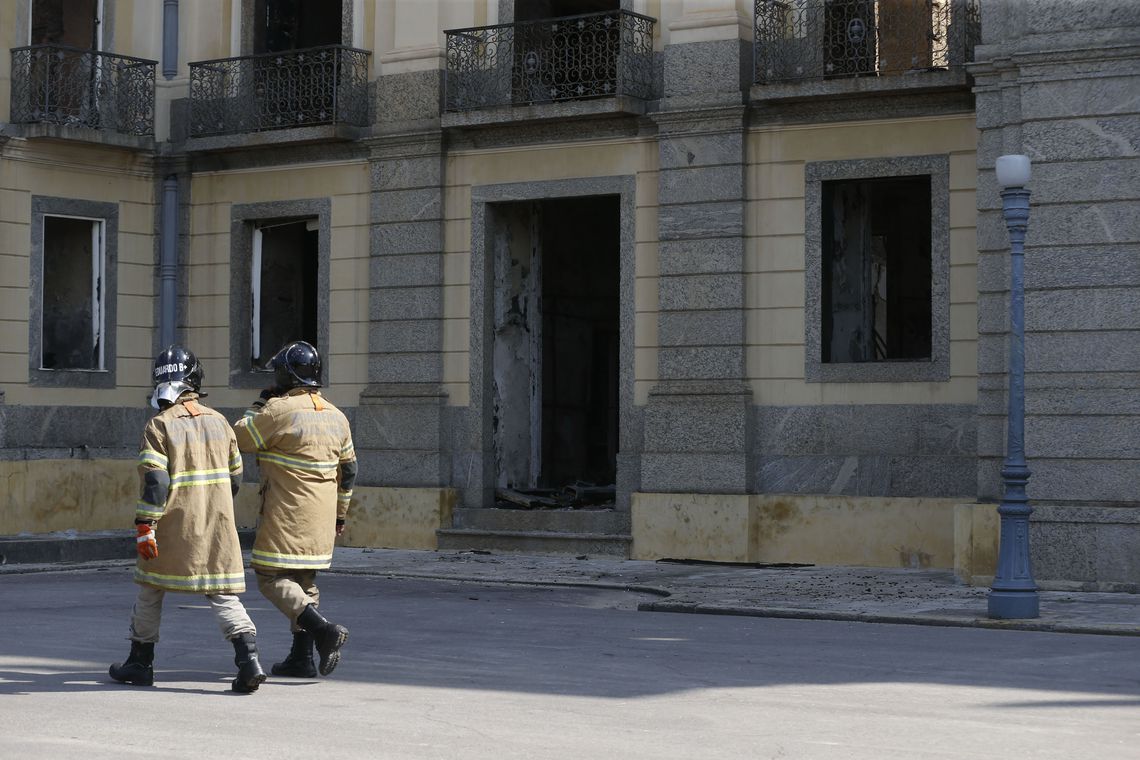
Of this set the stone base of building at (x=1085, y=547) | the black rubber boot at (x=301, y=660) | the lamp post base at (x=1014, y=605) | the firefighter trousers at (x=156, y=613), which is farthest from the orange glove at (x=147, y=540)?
the stone base of building at (x=1085, y=547)

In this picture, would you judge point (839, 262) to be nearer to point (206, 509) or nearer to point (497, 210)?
point (497, 210)

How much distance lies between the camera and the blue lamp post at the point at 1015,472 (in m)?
14.1

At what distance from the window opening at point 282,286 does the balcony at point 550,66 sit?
322 centimetres

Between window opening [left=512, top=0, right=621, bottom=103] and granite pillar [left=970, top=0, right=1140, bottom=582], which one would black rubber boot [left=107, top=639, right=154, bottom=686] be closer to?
granite pillar [left=970, top=0, right=1140, bottom=582]

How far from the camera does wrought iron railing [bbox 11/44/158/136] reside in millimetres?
22703

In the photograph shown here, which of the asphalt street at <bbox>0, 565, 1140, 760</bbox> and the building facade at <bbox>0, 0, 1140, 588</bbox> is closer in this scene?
the asphalt street at <bbox>0, 565, 1140, 760</bbox>

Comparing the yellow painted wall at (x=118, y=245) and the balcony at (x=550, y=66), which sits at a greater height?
the balcony at (x=550, y=66)

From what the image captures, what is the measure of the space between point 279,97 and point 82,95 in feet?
7.79

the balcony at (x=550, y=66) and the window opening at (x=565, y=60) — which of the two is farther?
the window opening at (x=565, y=60)

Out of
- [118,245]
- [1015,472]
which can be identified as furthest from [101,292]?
[1015,472]

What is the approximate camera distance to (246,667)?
960cm

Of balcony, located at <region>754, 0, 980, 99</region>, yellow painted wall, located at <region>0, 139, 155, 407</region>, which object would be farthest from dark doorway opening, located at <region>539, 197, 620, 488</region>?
yellow painted wall, located at <region>0, 139, 155, 407</region>

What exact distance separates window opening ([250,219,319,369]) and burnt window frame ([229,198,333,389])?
8 centimetres

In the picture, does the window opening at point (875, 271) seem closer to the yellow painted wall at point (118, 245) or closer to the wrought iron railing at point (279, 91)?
Result: the wrought iron railing at point (279, 91)
